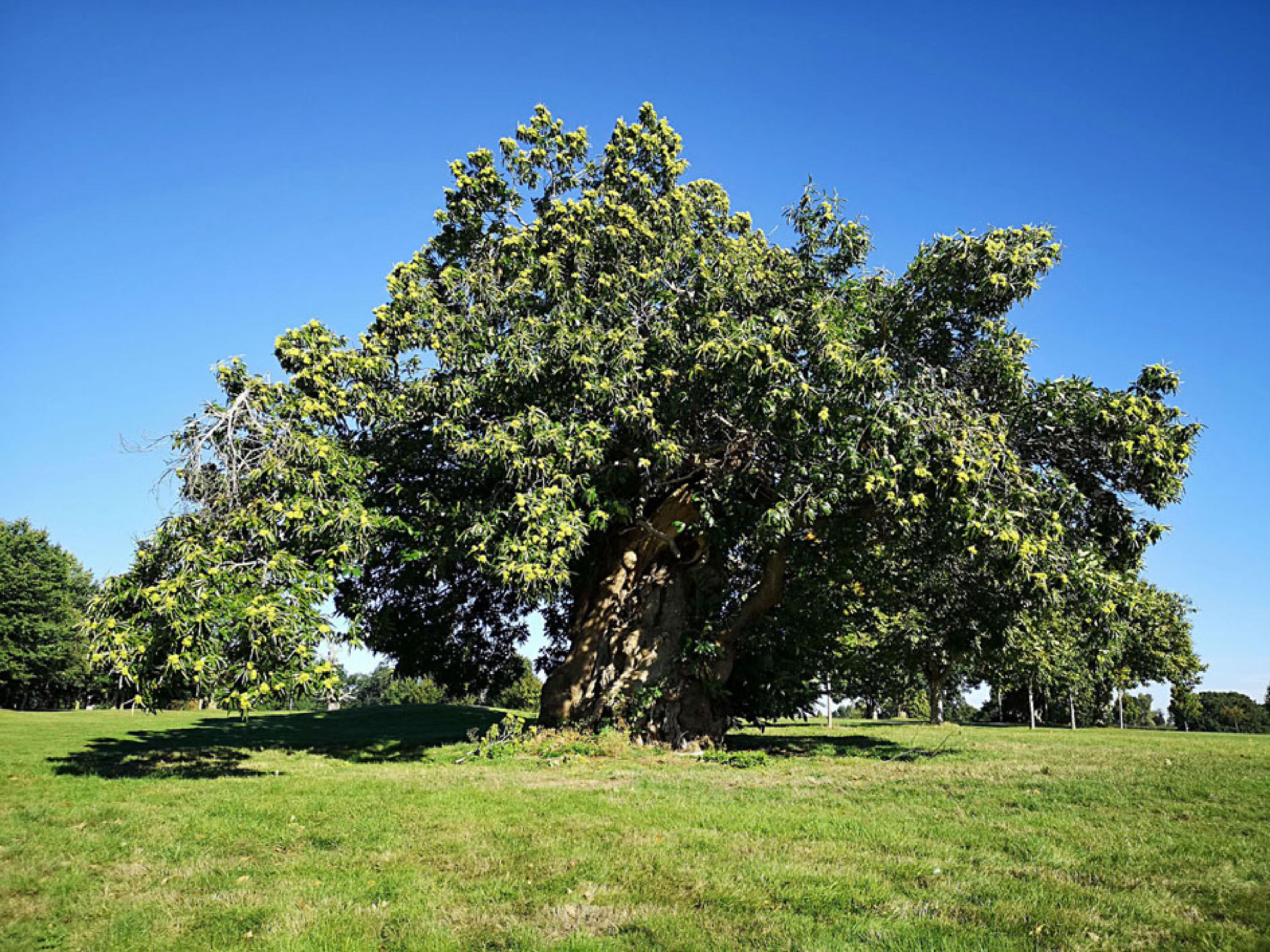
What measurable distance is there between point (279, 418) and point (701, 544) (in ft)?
26.8

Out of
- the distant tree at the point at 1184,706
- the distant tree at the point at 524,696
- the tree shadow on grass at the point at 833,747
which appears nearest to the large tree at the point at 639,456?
the tree shadow on grass at the point at 833,747

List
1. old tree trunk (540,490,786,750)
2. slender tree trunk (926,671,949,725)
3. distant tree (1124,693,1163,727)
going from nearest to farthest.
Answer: old tree trunk (540,490,786,750)
slender tree trunk (926,671,949,725)
distant tree (1124,693,1163,727)

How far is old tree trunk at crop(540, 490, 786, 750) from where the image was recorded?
1493 centimetres

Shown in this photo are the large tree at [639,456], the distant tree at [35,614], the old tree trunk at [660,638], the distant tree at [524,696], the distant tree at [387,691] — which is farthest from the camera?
the distant tree at [387,691]

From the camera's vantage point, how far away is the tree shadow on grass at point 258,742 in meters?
11.3

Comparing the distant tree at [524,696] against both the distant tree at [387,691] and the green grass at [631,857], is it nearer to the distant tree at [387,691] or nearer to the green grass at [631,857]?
the distant tree at [387,691]

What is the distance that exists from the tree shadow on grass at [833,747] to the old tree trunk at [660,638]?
4.16 feet

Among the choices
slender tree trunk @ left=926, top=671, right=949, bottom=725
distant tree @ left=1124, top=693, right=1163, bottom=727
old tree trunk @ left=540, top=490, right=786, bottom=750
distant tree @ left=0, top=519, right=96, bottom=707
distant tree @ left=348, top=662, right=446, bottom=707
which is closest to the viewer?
old tree trunk @ left=540, top=490, right=786, bottom=750

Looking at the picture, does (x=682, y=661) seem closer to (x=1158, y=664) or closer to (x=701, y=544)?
(x=701, y=544)

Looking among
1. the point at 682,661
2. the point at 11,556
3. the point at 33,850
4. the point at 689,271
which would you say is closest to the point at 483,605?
the point at 682,661

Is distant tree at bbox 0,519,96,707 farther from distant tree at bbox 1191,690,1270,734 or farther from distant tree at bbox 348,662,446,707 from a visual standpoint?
distant tree at bbox 1191,690,1270,734

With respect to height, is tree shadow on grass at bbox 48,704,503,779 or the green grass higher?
the green grass

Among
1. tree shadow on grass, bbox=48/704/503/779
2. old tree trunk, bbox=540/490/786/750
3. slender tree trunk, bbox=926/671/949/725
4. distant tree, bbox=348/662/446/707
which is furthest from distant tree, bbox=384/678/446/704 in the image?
old tree trunk, bbox=540/490/786/750

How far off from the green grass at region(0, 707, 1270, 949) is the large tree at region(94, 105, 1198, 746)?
243 cm
